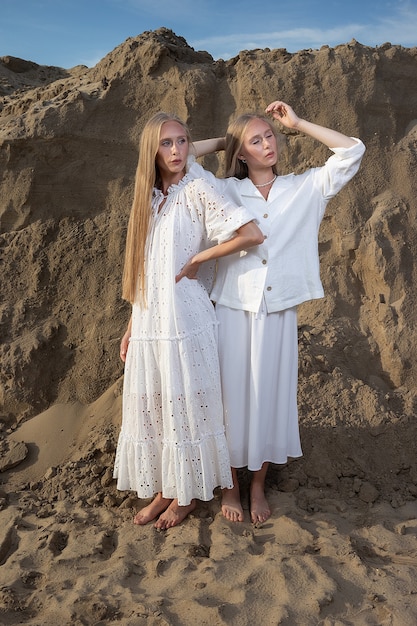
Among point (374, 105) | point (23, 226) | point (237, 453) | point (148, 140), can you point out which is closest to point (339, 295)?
point (374, 105)

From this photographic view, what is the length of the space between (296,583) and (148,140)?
2121mm

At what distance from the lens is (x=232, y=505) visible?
3451 millimetres

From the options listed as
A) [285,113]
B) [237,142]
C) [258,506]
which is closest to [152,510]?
[258,506]

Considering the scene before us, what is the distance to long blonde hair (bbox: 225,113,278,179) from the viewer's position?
3299 millimetres

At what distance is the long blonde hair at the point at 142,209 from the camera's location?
125 inches

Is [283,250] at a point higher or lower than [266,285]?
higher

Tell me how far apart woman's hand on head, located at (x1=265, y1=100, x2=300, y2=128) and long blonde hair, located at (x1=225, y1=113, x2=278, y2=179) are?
2.9 inches

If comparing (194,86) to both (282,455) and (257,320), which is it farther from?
(282,455)

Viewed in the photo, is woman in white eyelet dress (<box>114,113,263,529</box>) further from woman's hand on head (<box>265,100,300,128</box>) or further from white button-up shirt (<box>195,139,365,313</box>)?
woman's hand on head (<box>265,100,300,128</box>)

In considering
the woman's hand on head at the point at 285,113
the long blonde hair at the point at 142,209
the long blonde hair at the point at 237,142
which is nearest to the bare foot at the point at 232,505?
the long blonde hair at the point at 142,209

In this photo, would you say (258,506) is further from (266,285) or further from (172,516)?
(266,285)

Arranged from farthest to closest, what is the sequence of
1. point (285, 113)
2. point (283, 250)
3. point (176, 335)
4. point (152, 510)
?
point (152, 510) < point (285, 113) < point (283, 250) < point (176, 335)

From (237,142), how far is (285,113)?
29 centimetres

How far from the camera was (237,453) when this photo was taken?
337 cm
